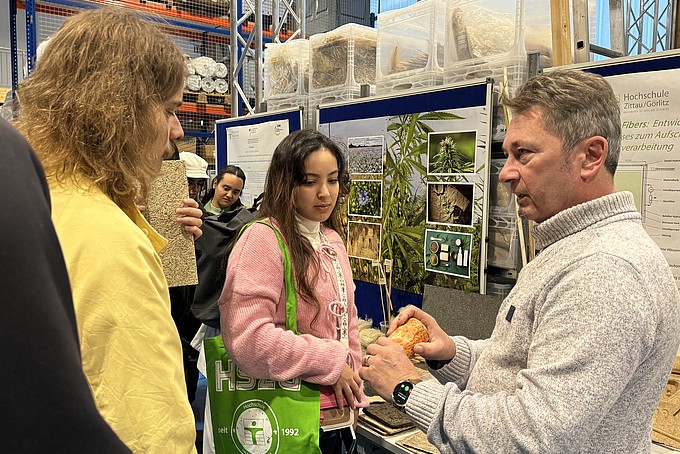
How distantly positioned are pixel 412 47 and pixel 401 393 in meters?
2.08

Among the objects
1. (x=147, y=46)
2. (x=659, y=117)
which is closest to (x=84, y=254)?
(x=147, y=46)

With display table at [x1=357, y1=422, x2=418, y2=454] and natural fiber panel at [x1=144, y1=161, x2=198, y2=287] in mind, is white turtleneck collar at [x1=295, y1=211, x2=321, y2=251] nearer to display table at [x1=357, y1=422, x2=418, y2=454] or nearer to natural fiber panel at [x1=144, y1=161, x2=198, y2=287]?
natural fiber panel at [x1=144, y1=161, x2=198, y2=287]

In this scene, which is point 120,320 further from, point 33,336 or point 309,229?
point 309,229

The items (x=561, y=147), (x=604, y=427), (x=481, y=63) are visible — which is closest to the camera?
(x=604, y=427)

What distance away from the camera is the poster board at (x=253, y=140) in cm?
383

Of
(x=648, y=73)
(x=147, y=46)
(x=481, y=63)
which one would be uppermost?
(x=481, y=63)

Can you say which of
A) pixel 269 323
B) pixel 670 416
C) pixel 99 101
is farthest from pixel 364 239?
pixel 99 101

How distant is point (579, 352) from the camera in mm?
1035

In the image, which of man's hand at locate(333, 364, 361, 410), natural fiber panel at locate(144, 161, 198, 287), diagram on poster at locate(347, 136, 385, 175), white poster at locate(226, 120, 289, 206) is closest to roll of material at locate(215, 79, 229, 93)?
white poster at locate(226, 120, 289, 206)

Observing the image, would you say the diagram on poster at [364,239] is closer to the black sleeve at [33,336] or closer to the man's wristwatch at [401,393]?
the man's wristwatch at [401,393]

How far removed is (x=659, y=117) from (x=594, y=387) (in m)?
1.22

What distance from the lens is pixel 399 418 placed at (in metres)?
2.04

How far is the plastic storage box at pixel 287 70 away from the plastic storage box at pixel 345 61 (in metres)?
0.22

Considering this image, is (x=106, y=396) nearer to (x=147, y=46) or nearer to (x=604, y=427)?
(x=147, y=46)
